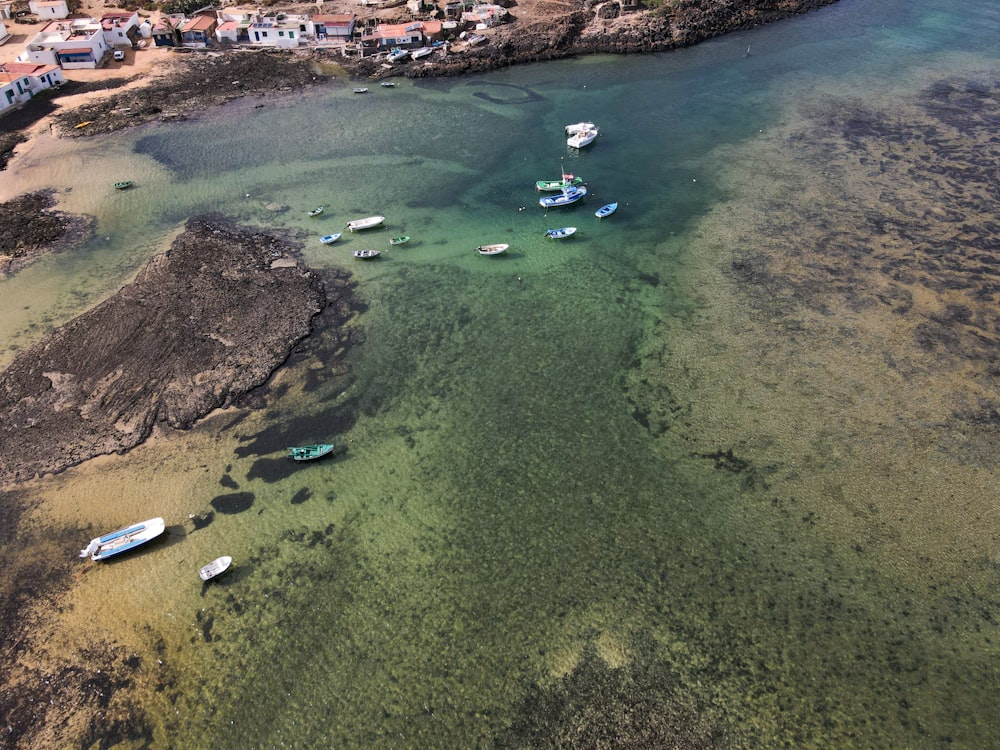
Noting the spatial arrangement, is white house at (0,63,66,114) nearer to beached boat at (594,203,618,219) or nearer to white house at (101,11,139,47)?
white house at (101,11,139,47)

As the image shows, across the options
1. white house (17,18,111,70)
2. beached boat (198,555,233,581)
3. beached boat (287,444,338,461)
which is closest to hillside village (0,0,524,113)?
white house (17,18,111,70)

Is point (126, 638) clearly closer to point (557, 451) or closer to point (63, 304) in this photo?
point (557, 451)

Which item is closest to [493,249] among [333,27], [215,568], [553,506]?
[553,506]

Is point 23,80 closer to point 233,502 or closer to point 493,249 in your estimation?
point 493,249

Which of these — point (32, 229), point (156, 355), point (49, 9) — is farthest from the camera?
point (49, 9)

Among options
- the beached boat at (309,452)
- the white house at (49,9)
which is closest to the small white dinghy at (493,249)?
the beached boat at (309,452)

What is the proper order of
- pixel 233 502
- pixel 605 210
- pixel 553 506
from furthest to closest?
pixel 605 210
pixel 233 502
pixel 553 506

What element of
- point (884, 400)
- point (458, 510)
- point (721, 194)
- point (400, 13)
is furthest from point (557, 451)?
point (400, 13)

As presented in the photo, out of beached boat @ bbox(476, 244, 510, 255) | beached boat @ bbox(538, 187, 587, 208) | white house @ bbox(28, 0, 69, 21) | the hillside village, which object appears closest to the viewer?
beached boat @ bbox(476, 244, 510, 255)
